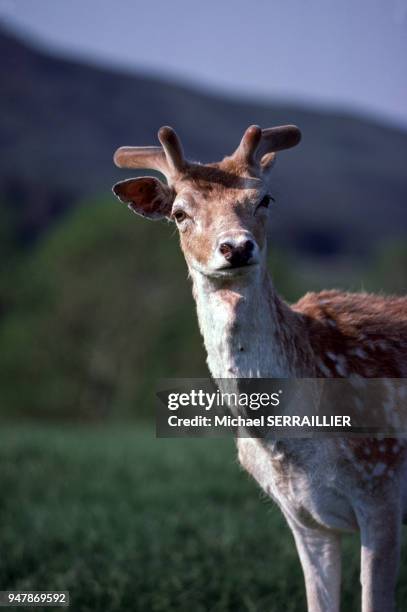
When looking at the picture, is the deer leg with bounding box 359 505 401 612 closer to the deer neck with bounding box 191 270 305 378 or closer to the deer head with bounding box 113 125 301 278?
the deer neck with bounding box 191 270 305 378

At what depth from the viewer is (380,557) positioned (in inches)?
158

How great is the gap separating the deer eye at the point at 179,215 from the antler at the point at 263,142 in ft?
1.41

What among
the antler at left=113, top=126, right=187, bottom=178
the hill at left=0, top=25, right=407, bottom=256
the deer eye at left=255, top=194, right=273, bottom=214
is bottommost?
the deer eye at left=255, top=194, right=273, bottom=214

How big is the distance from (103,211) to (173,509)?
77.7 feet

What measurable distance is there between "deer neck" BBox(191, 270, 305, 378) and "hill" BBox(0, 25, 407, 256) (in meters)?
24.5

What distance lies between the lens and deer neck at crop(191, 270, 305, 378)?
4160 millimetres

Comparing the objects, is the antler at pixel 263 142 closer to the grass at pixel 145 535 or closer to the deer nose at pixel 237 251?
the deer nose at pixel 237 251

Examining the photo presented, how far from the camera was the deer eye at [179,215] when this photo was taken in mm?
4387

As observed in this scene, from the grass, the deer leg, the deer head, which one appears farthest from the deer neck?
the grass

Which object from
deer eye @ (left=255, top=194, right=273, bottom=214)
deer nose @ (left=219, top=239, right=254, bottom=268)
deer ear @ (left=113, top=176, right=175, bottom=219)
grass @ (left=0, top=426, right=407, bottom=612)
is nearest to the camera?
deer nose @ (left=219, top=239, right=254, bottom=268)

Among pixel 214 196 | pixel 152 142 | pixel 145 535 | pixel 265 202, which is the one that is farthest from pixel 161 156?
pixel 152 142

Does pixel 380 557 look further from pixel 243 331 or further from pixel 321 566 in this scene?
pixel 243 331

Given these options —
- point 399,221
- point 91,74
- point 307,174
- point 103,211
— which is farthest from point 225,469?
point 399,221

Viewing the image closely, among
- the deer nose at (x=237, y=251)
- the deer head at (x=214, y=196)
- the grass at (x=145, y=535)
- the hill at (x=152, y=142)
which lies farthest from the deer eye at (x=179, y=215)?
the hill at (x=152, y=142)
